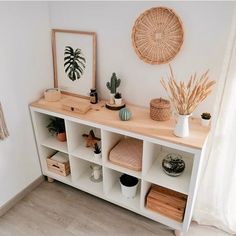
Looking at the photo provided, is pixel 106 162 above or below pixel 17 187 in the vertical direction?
above

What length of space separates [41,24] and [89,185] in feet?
4.26

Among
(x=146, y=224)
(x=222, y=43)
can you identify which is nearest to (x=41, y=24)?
(x=222, y=43)

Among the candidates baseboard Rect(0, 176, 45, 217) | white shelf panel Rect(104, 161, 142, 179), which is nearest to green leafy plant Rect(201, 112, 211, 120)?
white shelf panel Rect(104, 161, 142, 179)

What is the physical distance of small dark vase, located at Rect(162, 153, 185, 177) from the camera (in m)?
1.52

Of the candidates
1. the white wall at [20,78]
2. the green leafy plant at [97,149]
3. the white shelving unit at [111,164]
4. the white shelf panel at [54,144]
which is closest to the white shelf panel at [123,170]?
the white shelving unit at [111,164]

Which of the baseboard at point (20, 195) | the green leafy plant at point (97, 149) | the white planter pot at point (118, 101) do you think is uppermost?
the white planter pot at point (118, 101)

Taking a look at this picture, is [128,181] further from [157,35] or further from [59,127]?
[157,35]

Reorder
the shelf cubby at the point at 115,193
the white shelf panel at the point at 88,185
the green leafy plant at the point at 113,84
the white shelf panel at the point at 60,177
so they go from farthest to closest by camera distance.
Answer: the white shelf panel at the point at 60,177
the white shelf panel at the point at 88,185
the shelf cubby at the point at 115,193
the green leafy plant at the point at 113,84

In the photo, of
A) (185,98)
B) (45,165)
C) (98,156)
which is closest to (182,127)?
(185,98)

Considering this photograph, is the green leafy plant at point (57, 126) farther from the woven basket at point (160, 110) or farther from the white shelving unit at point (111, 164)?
the woven basket at point (160, 110)

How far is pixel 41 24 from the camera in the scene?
→ 174 cm

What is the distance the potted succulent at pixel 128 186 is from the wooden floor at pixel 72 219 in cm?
17

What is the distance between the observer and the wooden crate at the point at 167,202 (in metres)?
1.56

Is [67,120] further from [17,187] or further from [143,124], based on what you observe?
[17,187]
